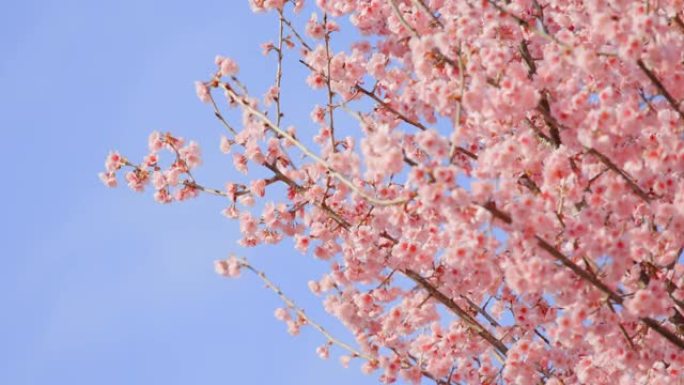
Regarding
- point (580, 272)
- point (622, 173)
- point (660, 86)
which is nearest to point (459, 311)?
point (580, 272)

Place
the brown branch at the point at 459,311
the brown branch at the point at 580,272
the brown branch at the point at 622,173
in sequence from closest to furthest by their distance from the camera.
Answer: the brown branch at the point at 580,272, the brown branch at the point at 622,173, the brown branch at the point at 459,311

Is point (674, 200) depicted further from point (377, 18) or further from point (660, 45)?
point (377, 18)

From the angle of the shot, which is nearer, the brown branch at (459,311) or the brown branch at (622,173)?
the brown branch at (622,173)

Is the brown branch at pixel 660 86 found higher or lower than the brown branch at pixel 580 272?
higher

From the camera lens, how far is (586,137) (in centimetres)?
750

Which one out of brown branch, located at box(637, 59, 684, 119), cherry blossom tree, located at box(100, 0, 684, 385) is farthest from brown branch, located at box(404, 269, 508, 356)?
brown branch, located at box(637, 59, 684, 119)

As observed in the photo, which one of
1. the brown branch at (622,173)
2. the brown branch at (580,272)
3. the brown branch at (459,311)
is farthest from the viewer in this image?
the brown branch at (459,311)

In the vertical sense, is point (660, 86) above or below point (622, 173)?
above

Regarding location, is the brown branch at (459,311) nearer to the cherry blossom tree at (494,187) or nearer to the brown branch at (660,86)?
the cherry blossom tree at (494,187)

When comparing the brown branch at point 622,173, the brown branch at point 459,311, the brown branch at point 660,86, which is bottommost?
the brown branch at point 459,311

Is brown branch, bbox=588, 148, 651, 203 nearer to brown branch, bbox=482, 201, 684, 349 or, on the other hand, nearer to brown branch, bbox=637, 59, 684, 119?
brown branch, bbox=637, 59, 684, 119

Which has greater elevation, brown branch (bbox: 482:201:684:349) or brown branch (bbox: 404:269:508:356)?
brown branch (bbox: 404:269:508:356)

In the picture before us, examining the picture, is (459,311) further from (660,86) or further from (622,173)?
(660,86)

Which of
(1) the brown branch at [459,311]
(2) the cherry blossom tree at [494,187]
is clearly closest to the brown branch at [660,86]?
(2) the cherry blossom tree at [494,187]
